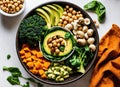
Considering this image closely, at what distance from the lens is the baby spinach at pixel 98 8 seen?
159 centimetres

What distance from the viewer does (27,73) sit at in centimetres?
160

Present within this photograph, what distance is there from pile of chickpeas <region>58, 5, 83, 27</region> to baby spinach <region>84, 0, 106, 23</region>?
6 cm

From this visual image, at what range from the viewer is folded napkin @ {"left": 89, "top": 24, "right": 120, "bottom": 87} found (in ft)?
5.00

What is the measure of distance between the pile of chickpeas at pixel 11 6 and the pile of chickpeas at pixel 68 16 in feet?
0.59

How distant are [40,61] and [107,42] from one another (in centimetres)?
28

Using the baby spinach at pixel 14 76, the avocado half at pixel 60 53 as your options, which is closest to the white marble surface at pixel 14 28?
the baby spinach at pixel 14 76

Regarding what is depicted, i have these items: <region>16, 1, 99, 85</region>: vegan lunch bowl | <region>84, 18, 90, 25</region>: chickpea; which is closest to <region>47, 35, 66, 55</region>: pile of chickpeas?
<region>16, 1, 99, 85</region>: vegan lunch bowl

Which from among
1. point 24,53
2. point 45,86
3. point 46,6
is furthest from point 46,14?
point 45,86

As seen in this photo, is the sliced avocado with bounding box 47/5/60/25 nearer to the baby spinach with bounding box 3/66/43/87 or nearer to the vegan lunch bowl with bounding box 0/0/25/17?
the vegan lunch bowl with bounding box 0/0/25/17

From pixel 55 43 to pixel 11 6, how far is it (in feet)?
0.80

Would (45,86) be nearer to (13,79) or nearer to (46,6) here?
(13,79)

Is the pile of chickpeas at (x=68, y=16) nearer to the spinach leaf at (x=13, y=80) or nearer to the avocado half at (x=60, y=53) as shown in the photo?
the avocado half at (x=60, y=53)

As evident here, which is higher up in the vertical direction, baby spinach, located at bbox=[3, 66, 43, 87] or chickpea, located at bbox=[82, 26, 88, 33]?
chickpea, located at bbox=[82, 26, 88, 33]

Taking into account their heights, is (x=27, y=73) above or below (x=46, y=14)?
below
